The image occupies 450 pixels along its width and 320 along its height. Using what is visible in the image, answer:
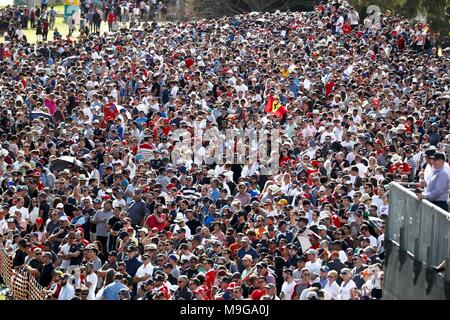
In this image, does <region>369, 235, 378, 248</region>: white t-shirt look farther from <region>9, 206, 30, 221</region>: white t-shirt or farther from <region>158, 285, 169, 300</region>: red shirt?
<region>9, 206, 30, 221</region>: white t-shirt

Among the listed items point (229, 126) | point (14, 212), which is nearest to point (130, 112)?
point (229, 126)

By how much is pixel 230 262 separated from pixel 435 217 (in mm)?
4728

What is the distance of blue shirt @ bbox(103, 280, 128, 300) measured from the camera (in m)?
16.9

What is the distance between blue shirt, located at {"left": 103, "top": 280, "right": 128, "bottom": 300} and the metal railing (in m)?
3.57

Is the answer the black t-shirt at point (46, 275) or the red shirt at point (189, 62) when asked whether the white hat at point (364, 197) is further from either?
the red shirt at point (189, 62)

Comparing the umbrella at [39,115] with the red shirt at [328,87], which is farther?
the red shirt at [328,87]

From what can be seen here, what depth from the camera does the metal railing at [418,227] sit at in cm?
1370

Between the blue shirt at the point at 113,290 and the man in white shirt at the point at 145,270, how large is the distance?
0.72 metres

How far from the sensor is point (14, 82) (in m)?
33.9

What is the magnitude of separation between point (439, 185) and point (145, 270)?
5.24 metres

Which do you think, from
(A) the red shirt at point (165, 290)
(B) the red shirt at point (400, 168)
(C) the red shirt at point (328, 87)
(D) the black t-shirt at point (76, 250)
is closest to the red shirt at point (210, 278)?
(A) the red shirt at point (165, 290)

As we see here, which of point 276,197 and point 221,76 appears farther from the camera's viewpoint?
point 221,76

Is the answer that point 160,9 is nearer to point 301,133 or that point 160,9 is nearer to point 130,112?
point 130,112

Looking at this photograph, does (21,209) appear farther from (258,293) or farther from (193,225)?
(258,293)
